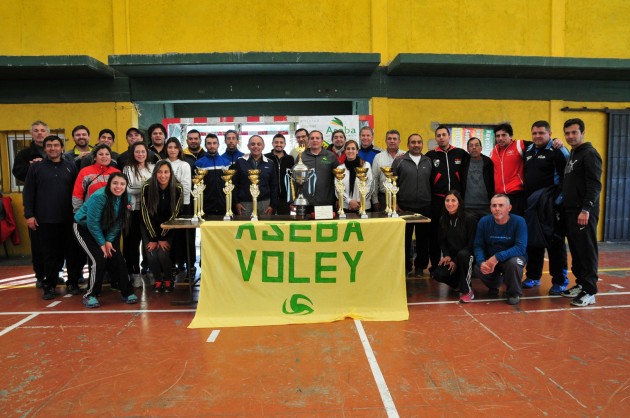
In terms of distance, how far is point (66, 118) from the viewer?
753 centimetres

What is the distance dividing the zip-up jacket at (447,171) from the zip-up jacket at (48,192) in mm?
4466

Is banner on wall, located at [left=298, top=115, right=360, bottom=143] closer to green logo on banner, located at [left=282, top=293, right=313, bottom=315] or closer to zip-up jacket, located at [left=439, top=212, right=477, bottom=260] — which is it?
zip-up jacket, located at [left=439, top=212, right=477, bottom=260]

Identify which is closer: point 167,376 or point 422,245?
point 167,376

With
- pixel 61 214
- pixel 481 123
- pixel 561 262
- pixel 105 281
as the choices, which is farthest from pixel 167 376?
pixel 481 123

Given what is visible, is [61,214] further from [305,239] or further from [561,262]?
[561,262]

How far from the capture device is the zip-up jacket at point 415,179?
5379 mm

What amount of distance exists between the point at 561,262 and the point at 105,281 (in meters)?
5.92

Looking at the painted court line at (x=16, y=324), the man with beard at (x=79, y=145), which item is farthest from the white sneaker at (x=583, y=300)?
the man with beard at (x=79, y=145)

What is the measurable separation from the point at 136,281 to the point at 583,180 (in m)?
5.51

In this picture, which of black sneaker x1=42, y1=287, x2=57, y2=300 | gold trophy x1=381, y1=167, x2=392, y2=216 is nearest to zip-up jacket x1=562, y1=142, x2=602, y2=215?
gold trophy x1=381, y1=167, x2=392, y2=216

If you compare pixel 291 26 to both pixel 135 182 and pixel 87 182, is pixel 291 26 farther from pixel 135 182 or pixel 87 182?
pixel 87 182

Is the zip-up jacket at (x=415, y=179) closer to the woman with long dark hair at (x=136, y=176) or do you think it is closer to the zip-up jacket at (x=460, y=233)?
the zip-up jacket at (x=460, y=233)

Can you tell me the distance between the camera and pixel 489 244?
4.80 m

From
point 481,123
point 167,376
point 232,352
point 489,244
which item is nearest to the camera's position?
point 167,376
